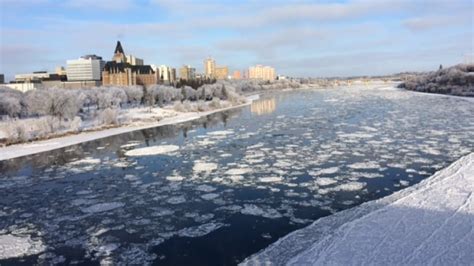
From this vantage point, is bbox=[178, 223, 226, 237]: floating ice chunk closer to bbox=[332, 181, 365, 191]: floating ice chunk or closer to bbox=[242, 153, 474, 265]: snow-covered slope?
bbox=[242, 153, 474, 265]: snow-covered slope

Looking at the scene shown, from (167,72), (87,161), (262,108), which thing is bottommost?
(262,108)

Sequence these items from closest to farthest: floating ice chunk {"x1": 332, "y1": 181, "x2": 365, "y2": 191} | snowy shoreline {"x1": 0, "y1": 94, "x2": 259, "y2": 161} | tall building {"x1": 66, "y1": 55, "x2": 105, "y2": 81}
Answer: floating ice chunk {"x1": 332, "y1": 181, "x2": 365, "y2": 191} < snowy shoreline {"x1": 0, "y1": 94, "x2": 259, "y2": 161} < tall building {"x1": 66, "y1": 55, "x2": 105, "y2": 81}

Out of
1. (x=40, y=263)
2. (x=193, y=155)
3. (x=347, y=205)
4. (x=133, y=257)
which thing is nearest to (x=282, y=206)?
(x=347, y=205)

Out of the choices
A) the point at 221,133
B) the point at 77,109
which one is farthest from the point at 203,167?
the point at 77,109

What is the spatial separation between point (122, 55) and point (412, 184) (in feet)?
316

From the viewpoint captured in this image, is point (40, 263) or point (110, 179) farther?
point (110, 179)

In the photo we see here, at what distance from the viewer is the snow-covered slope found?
6852mm

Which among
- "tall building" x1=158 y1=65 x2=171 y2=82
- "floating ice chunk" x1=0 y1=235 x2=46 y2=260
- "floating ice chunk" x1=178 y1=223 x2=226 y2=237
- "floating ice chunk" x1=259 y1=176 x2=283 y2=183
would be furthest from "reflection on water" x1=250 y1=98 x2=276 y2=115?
"tall building" x1=158 y1=65 x2=171 y2=82

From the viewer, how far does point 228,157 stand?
1683cm

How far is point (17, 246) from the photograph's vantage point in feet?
27.2

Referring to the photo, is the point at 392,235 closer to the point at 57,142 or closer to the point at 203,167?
the point at 203,167

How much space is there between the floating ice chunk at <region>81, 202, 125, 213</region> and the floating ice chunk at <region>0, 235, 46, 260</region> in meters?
1.86

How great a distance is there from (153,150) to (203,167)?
5422 millimetres

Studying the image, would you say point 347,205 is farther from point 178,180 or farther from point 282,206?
point 178,180
